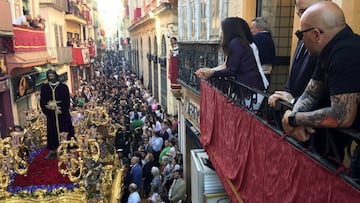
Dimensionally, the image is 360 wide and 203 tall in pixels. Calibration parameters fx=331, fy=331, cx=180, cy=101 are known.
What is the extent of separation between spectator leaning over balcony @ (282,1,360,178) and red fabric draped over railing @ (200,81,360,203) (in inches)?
10.5

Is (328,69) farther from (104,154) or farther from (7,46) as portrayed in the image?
(7,46)

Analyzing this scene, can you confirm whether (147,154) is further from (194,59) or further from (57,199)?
(57,199)

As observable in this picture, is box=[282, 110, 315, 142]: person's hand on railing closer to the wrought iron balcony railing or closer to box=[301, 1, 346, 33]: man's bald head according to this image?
the wrought iron balcony railing

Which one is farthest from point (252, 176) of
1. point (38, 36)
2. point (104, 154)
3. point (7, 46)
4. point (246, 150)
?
point (38, 36)

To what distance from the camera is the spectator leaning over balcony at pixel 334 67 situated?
7.00 feet

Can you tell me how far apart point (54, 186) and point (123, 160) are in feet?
13.8

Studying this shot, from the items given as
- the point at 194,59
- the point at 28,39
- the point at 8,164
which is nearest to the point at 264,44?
the point at 194,59

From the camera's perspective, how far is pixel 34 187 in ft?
19.8

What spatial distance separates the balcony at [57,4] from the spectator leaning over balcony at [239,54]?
1852 cm

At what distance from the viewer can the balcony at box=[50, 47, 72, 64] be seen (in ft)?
65.2

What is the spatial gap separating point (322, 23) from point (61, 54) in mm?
20708

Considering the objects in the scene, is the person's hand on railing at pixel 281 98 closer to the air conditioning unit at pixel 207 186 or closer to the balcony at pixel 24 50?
the air conditioning unit at pixel 207 186

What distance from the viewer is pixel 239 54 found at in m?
4.47

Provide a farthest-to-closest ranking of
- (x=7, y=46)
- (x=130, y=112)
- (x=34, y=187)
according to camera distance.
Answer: (x=130, y=112) < (x=7, y=46) < (x=34, y=187)
